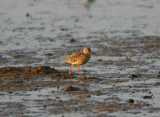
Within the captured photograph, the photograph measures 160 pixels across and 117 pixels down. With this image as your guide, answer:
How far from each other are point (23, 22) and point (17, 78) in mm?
13171

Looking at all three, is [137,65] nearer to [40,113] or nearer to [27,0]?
[40,113]

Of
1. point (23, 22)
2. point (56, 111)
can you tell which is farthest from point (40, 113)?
point (23, 22)

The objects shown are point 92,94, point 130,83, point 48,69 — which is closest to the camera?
point 92,94

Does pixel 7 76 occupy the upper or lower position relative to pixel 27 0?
lower

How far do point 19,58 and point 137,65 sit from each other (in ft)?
15.2

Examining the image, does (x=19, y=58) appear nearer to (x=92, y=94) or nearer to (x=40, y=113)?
(x=92, y=94)

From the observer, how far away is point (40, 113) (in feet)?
31.8

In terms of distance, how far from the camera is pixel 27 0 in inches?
1528

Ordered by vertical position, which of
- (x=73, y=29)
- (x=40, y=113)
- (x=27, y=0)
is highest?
(x=27, y=0)

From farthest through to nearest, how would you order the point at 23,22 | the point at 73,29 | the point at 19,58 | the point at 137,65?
the point at 23,22 < the point at 73,29 < the point at 19,58 < the point at 137,65

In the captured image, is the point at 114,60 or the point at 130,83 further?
the point at 114,60

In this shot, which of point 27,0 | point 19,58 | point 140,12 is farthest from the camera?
point 27,0

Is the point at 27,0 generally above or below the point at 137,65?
above

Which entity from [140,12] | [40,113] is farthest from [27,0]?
[40,113]
